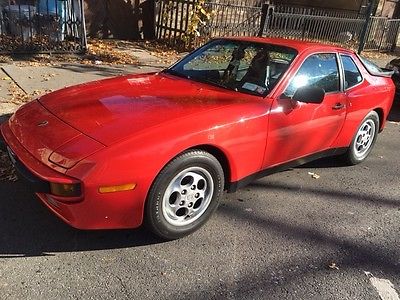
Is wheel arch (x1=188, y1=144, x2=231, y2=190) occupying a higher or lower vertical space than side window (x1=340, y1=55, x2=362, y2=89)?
lower

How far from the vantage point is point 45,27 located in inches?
360

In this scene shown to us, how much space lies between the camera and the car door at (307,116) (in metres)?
3.76

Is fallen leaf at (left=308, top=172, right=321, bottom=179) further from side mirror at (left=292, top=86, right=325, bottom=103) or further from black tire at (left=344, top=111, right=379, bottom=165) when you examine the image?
side mirror at (left=292, top=86, right=325, bottom=103)

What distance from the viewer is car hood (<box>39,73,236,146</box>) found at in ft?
9.99

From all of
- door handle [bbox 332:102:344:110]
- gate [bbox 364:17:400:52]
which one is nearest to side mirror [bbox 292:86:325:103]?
door handle [bbox 332:102:344:110]

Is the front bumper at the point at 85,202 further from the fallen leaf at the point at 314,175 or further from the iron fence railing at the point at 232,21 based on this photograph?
the iron fence railing at the point at 232,21

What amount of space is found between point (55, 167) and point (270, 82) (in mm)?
2000

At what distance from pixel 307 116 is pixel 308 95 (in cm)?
26

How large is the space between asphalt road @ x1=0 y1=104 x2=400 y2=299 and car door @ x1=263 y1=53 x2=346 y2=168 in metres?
0.50

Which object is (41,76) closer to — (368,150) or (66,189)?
(66,189)

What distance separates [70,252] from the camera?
306cm

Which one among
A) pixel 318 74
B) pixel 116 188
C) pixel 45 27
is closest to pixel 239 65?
pixel 318 74

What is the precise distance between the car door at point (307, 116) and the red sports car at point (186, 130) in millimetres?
12

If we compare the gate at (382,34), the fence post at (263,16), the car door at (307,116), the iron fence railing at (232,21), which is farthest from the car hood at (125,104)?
the gate at (382,34)
